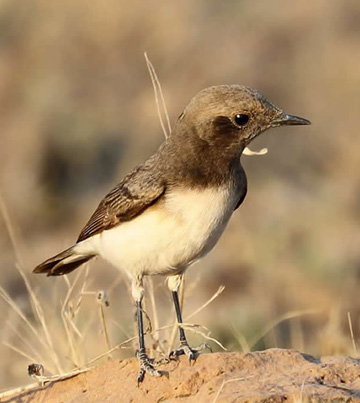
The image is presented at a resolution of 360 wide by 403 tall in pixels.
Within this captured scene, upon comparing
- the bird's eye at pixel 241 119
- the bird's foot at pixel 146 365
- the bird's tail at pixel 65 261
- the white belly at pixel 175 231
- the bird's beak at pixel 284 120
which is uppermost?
the bird's eye at pixel 241 119

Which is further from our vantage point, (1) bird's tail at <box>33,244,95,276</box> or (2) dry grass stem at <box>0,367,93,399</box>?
(1) bird's tail at <box>33,244,95,276</box>

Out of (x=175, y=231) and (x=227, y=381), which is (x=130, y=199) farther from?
(x=227, y=381)

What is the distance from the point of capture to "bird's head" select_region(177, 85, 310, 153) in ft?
20.8

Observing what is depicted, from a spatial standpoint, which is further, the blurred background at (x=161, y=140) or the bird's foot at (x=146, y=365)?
the blurred background at (x=161, y=140)

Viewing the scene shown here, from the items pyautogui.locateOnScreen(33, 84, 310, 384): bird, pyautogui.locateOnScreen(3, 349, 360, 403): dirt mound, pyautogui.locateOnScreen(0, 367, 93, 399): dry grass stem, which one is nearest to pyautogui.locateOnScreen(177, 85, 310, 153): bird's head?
pyautogui.locateOnScreen(33, 84, 310, 384): bird

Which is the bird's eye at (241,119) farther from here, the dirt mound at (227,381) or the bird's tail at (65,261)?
the bird's tail at (65,261)

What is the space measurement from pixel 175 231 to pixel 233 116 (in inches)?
32.7

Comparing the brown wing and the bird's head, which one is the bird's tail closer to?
the brown wing

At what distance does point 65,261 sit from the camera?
734 centimetres

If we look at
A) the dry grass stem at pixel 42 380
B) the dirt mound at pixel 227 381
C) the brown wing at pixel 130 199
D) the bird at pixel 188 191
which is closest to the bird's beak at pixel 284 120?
the bird at pixel 188 191

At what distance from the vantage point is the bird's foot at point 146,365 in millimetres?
5977

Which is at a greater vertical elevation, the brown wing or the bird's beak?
the bird's beak

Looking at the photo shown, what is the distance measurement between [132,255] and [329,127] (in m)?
14.2

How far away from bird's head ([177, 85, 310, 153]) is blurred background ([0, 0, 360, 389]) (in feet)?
6.00
